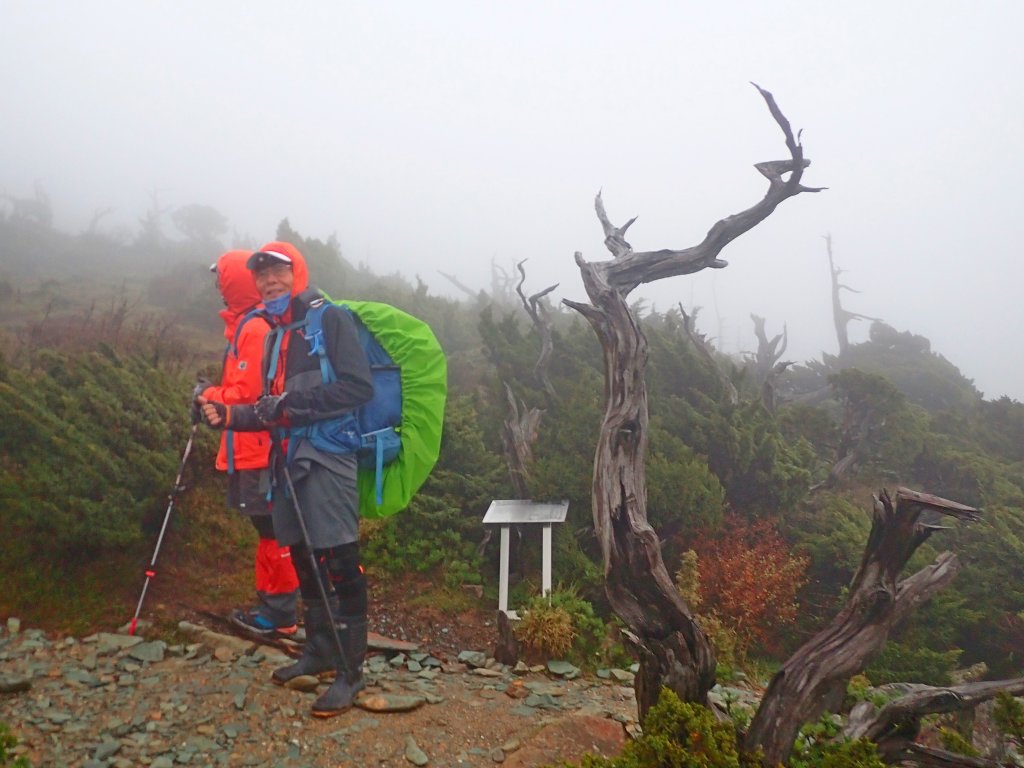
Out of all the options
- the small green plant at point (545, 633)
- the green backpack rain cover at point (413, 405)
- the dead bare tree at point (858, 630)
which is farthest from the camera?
the small green plant at point (545, 633)

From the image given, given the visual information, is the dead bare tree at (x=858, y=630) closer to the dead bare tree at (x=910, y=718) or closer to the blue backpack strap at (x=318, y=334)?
the dead bare tree at (x=910, y=718)

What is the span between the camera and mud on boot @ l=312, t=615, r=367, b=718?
344 centimetres

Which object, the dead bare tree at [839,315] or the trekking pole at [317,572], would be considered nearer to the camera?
the trekking pole at [317,572]

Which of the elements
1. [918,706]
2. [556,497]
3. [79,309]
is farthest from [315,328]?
[79,309]

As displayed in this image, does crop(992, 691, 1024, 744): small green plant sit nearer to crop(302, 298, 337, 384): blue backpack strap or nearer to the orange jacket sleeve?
crop(302, 298, 337, 384): blue backpack strap

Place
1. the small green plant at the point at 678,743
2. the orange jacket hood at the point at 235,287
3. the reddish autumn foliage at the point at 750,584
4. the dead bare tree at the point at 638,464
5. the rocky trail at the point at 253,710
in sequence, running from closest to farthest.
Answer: the small green plant at the point at 678,743, the rocky trail at the point at 253,710, the dead bare tree at the point at 638,464, the orange jacket hood at the point at 235,287, the reddish autumn foliage at the point at 750,584

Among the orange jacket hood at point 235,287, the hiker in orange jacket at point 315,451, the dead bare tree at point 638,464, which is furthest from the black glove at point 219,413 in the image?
the dead bare tree at point 638,464

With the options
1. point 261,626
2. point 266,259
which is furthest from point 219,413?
point 261,626

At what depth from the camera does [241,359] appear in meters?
3.83

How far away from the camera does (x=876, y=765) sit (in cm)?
238

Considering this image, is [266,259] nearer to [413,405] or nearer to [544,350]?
[413,405]

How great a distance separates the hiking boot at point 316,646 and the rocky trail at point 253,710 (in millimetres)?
114

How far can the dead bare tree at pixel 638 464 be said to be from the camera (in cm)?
318

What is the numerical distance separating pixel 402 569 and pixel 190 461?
7.57ft
